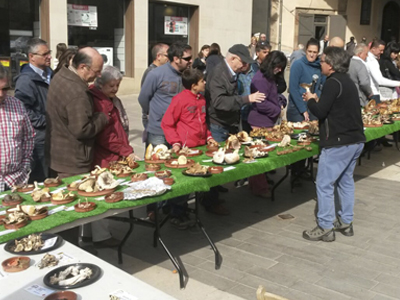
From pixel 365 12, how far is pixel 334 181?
2515 centimetres

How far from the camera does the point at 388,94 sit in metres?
8.59

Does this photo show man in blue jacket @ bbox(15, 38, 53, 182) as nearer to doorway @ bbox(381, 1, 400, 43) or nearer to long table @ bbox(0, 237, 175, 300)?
long table @ bbox(0, 237, 175, 300)

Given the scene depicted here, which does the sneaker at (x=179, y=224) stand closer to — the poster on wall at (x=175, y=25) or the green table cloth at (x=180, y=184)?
the green table cloth at (x=180, y=184)

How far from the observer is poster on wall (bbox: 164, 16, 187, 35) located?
15758 millimetres

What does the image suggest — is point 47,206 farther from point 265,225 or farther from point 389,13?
point 389,13

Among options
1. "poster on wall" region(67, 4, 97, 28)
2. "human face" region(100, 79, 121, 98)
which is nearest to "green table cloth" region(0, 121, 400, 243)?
"human face" region(100, 79, 121, 98)

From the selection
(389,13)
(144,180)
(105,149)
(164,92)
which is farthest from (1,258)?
(389,13)

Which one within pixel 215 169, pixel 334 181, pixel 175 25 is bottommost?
pixel 334 181

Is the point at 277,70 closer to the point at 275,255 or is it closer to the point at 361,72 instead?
the point at 361,72

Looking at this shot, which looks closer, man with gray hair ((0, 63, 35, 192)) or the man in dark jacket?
man with gray hair ((0, 63, 35, 192))

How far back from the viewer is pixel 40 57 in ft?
16.0

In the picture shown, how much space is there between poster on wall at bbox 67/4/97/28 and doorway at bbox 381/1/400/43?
20304 mm

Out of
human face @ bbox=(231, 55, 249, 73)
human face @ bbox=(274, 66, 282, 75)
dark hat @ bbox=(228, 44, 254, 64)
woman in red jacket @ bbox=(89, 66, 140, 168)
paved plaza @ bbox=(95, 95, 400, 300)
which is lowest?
paved plaza @ bbox=(95, 95, 400, 300)

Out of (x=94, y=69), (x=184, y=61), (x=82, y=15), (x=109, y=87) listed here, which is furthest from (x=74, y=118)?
(x=82, y=15)
